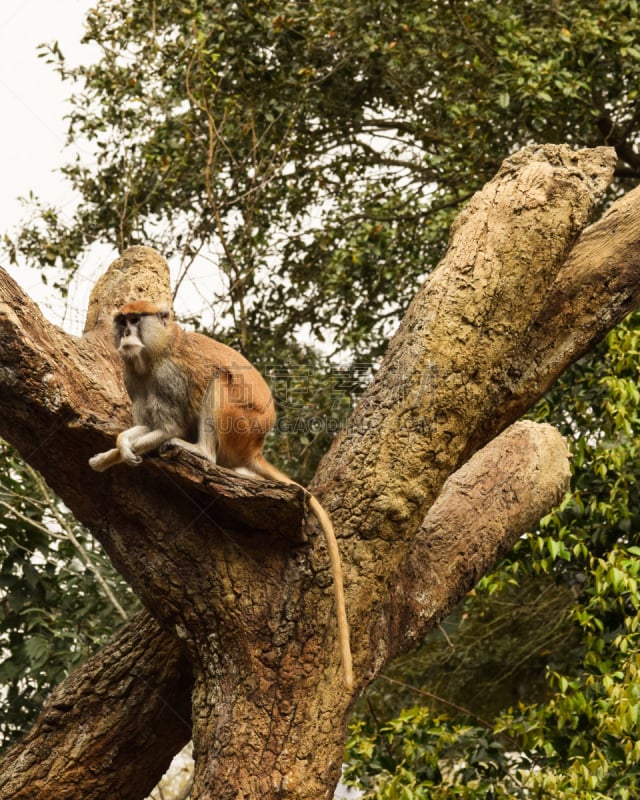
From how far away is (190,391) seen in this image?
133 inches

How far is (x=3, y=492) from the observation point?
15.5 feet

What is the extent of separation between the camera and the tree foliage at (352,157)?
5.64 meters

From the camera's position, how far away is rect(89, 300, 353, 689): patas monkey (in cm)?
Result: 333

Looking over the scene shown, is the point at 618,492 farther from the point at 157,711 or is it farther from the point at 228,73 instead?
the point at 228,73

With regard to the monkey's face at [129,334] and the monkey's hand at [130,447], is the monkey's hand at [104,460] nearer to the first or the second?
the monkey's hand at [130,447]

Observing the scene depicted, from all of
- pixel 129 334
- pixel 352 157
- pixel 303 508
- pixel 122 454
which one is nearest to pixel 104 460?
pixel 122 454

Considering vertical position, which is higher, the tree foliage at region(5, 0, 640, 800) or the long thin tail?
the tree foliage at region(5, 0, 640, 800)

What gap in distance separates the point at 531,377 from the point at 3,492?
2.75 meters

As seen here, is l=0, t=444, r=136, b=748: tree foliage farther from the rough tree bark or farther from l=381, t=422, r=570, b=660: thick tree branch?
l=381, t=422, r=570, b=660: thick tree branch

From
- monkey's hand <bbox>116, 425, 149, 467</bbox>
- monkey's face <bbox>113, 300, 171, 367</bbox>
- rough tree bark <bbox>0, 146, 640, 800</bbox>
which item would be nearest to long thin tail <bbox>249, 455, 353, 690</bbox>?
rough tree bark <bbox>0, 146, 640, 800</bbox>

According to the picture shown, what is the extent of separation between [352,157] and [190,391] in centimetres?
382

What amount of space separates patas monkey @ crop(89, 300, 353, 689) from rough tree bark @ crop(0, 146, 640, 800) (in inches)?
5.2

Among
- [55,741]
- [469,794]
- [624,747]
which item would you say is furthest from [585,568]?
[55,741]

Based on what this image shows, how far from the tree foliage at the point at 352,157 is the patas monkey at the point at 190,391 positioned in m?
1.94
